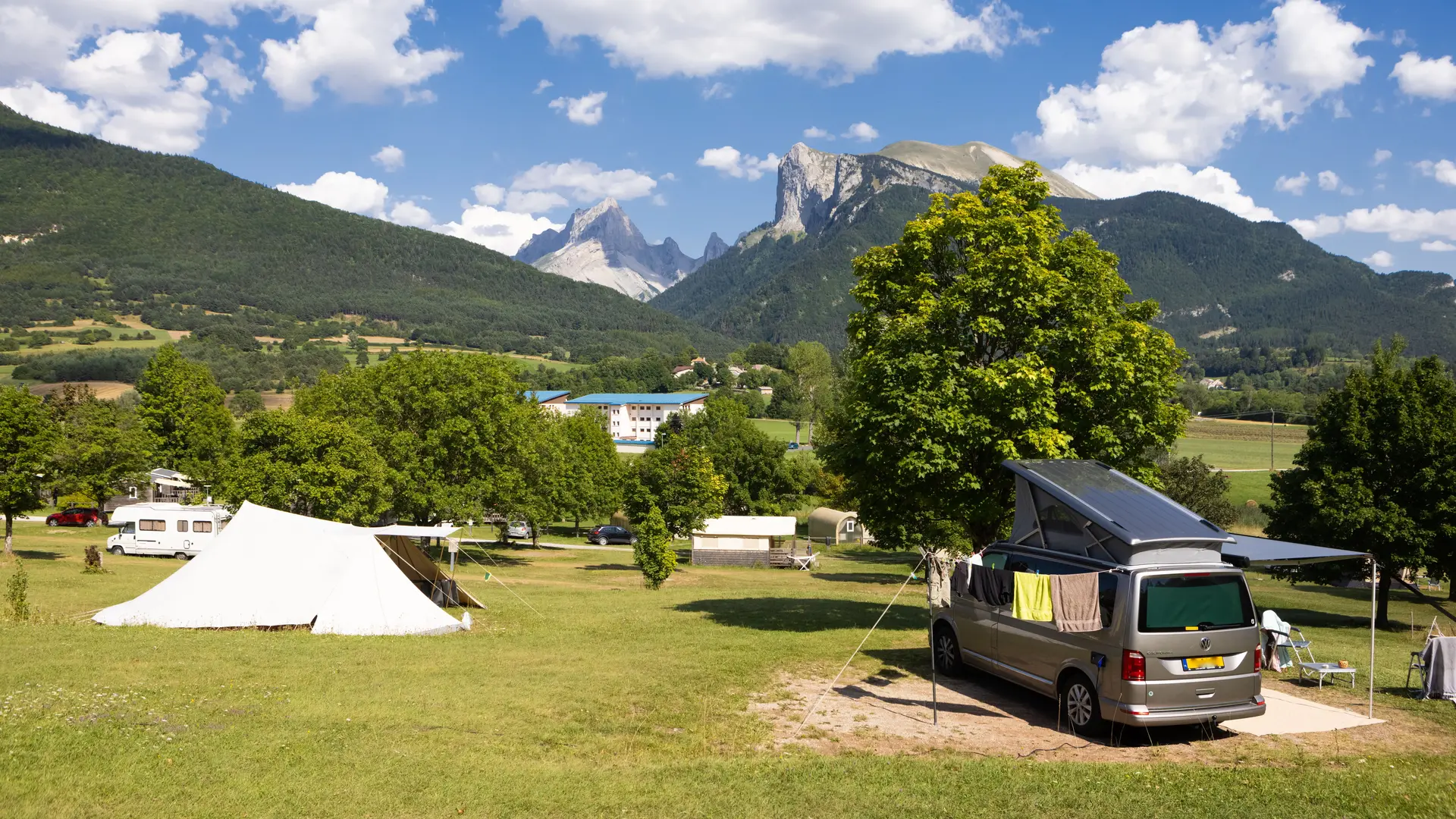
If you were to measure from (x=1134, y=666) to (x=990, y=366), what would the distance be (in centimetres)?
838

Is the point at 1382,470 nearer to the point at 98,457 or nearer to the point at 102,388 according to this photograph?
the point at 98,457

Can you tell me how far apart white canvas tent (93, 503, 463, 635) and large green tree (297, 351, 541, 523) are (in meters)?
16.2

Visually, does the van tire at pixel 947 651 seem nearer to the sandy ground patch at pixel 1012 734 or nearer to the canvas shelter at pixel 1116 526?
the sandy ground patch at pixel 1012 734

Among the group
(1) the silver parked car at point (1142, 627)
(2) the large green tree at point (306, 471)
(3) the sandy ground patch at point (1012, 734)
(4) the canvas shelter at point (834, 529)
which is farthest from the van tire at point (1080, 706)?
(4) the canvas shelter at point (834, 529)

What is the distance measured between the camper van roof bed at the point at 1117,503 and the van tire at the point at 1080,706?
1.95 meters

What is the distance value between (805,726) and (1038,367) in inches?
361

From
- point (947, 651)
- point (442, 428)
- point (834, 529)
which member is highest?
point (442, 428)

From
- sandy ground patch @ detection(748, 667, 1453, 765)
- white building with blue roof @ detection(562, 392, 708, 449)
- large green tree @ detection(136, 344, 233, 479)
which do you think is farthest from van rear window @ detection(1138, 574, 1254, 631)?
white building with blue roof @ detection(562, 392, 708, 449)

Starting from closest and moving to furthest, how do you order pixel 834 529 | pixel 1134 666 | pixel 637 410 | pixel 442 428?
1. pixel 1134 666
2. pixel 442 428
3. pixel 834 529
4. pixel 637 410

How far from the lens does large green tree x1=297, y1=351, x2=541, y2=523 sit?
121 feet

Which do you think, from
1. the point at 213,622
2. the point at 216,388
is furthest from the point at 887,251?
the point at 216,388

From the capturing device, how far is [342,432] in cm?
3344

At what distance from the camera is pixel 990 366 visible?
17.7 m

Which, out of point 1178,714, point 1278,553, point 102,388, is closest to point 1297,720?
point 1278,553
